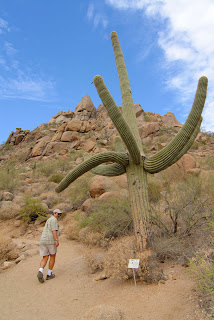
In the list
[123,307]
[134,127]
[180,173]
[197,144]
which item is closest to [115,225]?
[134,127]

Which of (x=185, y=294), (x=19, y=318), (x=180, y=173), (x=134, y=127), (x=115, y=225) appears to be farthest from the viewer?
(x=180, y=173)

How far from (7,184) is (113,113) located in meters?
13.5

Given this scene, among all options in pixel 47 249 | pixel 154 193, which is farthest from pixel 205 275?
pixel 154 193

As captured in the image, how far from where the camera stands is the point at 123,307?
3.61m

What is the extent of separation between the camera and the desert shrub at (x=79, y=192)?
1233cm

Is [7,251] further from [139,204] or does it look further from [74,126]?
[74,126]

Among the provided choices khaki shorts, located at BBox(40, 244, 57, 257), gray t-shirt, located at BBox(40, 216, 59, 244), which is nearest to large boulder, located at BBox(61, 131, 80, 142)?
gray t-shirt, located at BBox(40, 216, 59, 244)

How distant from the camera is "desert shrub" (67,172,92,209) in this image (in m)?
12.3

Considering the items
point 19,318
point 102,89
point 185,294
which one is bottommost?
point 19,318

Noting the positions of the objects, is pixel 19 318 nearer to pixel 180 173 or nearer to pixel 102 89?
pixel 102 89

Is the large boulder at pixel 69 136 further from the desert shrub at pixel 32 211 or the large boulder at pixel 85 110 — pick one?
the desert shrub at pixel 32 211

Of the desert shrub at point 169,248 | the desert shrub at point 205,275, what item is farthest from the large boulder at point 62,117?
the desert shrub at point 205,275

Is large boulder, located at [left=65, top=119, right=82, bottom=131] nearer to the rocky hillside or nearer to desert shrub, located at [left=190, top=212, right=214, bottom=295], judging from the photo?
the rocky hillside

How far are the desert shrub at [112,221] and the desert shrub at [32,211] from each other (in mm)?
→ 3417
